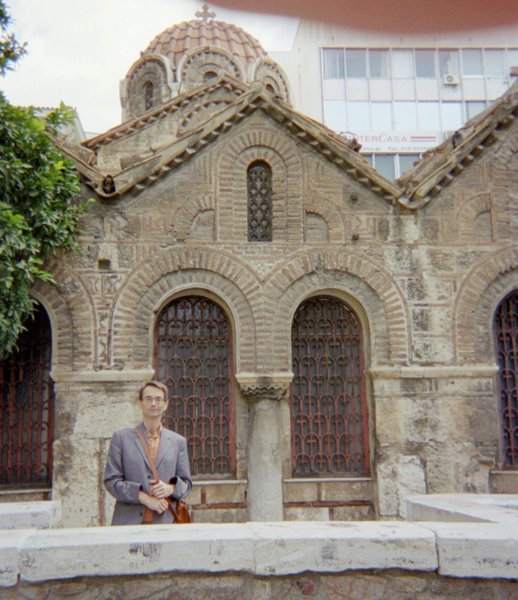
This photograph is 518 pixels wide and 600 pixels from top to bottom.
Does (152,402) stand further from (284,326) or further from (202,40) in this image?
(202,40)

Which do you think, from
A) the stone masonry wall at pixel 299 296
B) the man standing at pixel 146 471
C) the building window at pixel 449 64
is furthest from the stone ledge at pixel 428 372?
the building window at pixel 449 64

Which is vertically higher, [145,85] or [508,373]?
[145,85]

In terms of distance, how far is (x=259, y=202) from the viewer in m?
10.1

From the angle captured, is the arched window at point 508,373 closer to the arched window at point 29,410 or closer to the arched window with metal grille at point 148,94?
the arched window at point 29,410

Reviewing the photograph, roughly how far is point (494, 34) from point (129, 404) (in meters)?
8.32

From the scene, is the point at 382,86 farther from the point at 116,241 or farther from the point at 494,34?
the point at 494,34

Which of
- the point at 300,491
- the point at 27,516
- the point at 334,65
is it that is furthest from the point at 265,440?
the point at 334,65

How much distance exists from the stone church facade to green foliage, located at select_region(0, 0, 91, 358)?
603 millimetres

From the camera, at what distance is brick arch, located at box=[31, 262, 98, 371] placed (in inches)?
364

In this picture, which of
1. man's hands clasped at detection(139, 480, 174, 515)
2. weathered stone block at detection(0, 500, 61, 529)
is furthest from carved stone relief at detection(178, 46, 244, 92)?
man's hands clasped at detection(139, 480, 174, 515)

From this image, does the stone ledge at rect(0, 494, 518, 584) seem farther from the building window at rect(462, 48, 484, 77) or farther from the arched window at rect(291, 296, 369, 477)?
the building window at rect(462, 48, 484, 77)

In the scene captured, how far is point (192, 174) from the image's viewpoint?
391 inches

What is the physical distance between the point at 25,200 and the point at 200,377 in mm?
3342

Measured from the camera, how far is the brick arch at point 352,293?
9.64 meters
